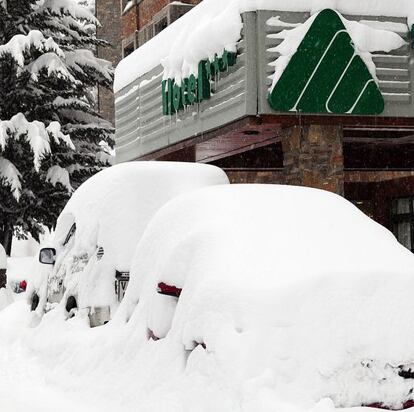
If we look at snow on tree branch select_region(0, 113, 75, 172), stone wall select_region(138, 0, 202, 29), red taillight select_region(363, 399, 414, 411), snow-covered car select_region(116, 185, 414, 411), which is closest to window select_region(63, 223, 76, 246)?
snow-covered car select_region(116, 185, 414, 411)

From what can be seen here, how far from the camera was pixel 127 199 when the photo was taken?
902 cm

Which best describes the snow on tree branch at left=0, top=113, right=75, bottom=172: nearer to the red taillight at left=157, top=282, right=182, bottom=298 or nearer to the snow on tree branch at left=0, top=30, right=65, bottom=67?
the snow on tree branch at left=0, top=30, right=65, bottom=67

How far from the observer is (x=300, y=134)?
13.2m

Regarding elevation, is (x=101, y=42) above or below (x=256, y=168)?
above

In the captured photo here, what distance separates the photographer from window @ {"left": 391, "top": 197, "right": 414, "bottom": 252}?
1827 centimetres

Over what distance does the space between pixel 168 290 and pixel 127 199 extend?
2808 mm

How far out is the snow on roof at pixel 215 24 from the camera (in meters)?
12.9

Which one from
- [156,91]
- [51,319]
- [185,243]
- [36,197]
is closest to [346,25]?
[156,91]

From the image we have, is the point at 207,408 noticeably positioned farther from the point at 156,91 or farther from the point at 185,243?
the point at 156,91

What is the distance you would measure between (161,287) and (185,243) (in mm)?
365

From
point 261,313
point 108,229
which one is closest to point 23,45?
point 108,229

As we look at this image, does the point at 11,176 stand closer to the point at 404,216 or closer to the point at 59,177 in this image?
the point at 59,177

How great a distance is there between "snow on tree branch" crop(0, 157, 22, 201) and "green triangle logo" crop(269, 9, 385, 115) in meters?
12.9

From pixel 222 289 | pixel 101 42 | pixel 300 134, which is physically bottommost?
pixel 222 289
